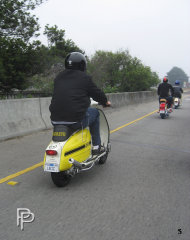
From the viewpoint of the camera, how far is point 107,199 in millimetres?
4184

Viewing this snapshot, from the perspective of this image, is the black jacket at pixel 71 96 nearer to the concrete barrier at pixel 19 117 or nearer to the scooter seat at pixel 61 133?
the scooter seat at pixel 61 133

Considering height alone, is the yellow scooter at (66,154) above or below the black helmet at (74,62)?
below

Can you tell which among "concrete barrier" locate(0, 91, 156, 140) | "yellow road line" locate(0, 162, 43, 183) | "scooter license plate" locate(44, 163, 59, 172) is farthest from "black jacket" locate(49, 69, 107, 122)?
"concrete barrier" locate(0, 91, 156, 140)

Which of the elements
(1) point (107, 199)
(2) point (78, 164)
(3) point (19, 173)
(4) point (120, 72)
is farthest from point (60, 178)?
(4) point (120, 72)

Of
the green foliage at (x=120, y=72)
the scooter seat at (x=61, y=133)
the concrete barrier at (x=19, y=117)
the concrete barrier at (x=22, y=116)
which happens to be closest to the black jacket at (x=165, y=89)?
the concrete barrier at (x=22, y=116)

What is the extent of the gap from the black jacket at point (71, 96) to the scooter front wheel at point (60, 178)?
31.2 inches

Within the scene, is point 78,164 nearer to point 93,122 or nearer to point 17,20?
point 93,122

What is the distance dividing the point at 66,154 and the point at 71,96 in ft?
2.95

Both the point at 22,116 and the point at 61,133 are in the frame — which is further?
the point at 22,116

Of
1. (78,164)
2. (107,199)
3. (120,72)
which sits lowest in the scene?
(107,199)

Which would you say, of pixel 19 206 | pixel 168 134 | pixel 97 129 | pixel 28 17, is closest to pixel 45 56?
pixel 28 17

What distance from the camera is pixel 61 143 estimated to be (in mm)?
4422

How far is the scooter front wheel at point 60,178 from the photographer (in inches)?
178

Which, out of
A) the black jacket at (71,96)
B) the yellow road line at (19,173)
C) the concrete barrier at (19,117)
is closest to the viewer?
the black jacket at (71,96)
